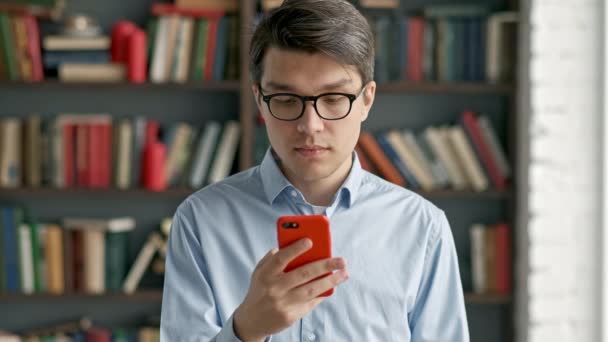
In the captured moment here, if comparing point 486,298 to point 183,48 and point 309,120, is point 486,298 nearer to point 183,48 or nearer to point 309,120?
point 183,48

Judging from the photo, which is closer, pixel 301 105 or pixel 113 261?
pixel 301 105

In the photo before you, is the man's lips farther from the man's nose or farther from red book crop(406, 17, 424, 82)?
red book crop(406, 17, 424, 82)

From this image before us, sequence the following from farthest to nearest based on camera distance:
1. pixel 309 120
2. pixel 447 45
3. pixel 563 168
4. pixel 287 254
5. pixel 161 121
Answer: pixel 161 121, pixel 447 45, pixel 563 168, pixel 309 120, pixel 287 254

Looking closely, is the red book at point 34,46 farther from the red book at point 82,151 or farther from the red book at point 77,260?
the red book at point 77,260

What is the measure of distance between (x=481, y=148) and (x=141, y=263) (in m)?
1.43

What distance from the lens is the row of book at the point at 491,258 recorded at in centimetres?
319

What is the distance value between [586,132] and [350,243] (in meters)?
1.87

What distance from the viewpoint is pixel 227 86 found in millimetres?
3045

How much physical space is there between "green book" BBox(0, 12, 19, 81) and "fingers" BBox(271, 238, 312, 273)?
230 centimetres

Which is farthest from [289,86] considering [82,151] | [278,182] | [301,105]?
[82,151]

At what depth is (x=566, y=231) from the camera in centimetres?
293

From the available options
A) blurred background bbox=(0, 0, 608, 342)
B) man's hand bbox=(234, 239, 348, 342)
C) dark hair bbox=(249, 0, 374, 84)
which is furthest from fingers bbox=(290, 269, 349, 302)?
blurred background bbox=(0, 0, 608, 342)

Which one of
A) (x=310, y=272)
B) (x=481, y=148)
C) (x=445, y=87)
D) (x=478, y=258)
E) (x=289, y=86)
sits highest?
(x=289, y=86)

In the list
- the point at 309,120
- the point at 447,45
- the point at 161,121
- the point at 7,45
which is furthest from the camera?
the point at 161,121
